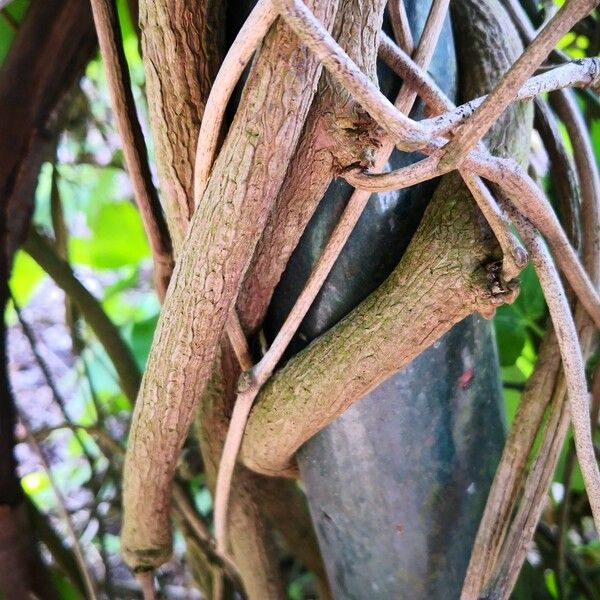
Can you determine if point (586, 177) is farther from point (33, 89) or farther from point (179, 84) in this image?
point (33, 89)

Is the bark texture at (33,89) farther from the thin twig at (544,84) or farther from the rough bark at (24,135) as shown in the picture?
the thin twig at (544,84)

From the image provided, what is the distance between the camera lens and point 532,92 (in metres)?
0.25

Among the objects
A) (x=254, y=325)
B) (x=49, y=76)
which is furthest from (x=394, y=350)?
(x=49, y=76)

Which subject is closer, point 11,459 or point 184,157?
point 184,157

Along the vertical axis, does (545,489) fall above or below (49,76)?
below

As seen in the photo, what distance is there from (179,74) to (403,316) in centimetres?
14

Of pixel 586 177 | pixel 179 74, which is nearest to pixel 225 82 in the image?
pixel 179 74

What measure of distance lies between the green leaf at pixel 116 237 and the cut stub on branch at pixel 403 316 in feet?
1.92

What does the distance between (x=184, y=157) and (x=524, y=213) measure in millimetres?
148

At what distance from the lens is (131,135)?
0.33m

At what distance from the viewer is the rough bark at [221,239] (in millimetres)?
240

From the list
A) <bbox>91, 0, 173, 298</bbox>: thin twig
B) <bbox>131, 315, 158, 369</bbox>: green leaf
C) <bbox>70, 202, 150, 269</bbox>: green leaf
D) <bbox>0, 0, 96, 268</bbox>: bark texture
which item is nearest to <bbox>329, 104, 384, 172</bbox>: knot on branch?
<bbox>91, 0, 173, 298</bbox>: thin twig

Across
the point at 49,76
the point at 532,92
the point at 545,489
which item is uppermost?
the point at 49,76

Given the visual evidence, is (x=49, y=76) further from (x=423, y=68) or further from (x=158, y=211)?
(x=423, y=68)
